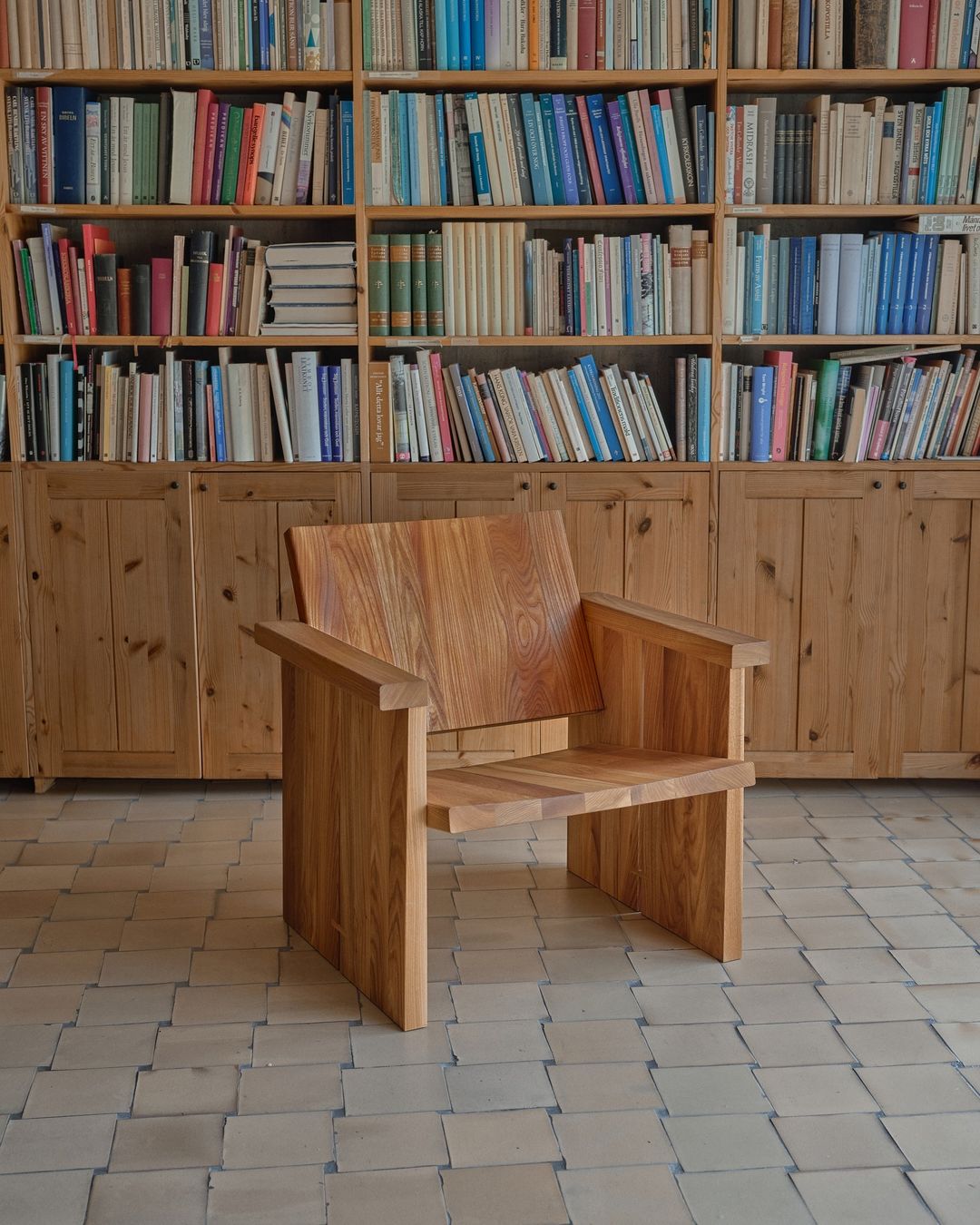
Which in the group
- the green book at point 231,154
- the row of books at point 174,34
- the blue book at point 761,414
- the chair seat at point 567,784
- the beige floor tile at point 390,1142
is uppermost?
the row of books at point 174,34

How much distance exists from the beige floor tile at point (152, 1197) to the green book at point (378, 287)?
2283 millimetres

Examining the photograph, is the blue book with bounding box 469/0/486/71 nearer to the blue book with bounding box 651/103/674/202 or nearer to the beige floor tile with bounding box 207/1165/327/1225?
the blue book with bounding box 651/103/674/202

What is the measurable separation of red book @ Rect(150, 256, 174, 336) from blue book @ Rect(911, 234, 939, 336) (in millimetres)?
2008

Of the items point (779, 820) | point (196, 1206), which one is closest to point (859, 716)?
point (779, 820)

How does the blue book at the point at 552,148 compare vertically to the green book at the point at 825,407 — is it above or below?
above

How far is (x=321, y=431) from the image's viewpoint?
12.3ft

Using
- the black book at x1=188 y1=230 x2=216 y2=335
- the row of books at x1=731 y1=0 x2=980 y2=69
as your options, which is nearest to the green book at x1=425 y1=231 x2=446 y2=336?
the black book at x1=188 y1=230 x2=216 y2=335

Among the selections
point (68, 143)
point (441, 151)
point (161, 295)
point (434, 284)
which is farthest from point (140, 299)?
point (441, 151)

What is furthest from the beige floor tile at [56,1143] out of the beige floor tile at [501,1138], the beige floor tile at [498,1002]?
the beige floor tile at [498,1002]

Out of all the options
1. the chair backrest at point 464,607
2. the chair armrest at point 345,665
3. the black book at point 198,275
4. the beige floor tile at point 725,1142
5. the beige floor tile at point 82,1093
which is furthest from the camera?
the black book at point 198,275

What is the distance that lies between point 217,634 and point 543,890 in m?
1.19

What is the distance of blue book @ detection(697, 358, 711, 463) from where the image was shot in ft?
12.2

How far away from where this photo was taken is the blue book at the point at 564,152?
3.62m

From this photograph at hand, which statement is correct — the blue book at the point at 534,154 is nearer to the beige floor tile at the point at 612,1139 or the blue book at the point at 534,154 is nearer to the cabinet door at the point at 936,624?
the cabinet door at the point at 936,624
